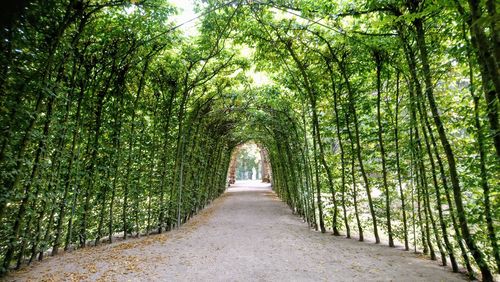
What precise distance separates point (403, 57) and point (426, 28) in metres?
1.43

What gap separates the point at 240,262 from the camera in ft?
16.2

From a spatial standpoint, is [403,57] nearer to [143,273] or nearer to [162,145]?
[143,273]

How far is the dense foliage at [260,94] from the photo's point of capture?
3.44m

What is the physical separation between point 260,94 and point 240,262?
6963mm

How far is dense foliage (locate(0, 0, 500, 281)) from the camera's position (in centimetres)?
344

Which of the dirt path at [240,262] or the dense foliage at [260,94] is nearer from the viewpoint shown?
the dense foliage at [260,94]

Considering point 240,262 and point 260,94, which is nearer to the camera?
point 240,262

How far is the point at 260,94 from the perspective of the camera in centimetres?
1066

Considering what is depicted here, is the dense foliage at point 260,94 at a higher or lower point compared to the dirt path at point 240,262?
higher

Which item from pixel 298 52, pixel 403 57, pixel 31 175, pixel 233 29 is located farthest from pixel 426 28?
pixel 31 175

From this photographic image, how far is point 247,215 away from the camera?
11695mm

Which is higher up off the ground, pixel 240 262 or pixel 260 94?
pixel 260 94

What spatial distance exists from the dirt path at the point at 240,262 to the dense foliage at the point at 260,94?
603mm

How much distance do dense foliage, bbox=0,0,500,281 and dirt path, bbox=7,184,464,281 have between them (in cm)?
60
